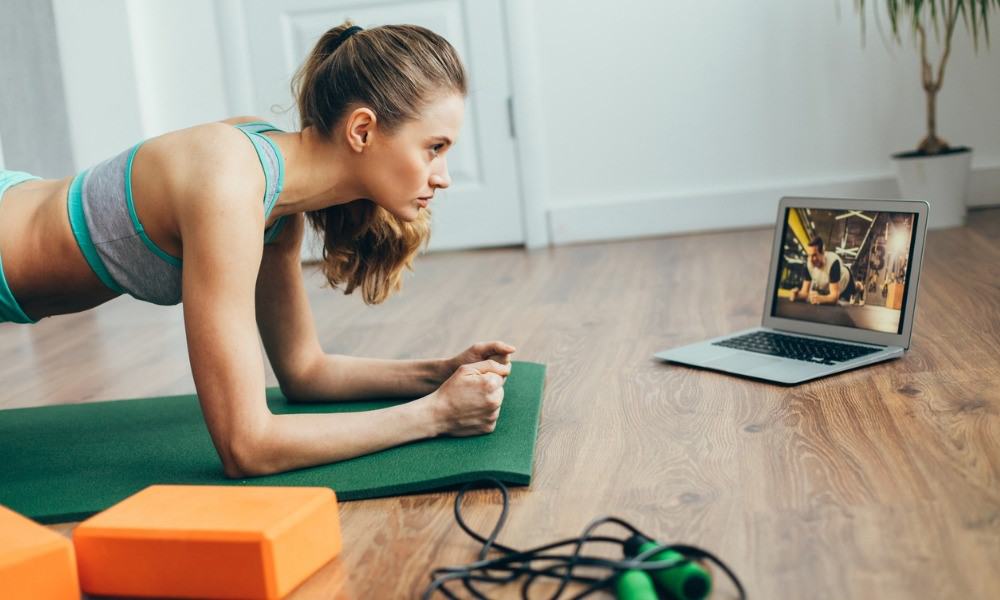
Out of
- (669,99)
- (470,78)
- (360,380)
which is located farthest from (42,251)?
(669,99)

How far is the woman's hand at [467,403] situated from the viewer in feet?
4.75

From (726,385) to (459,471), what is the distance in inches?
22.2

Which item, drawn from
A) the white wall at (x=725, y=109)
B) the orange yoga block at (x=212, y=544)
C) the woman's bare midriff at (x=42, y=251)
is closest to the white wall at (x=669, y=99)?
the white wall at (x=725, y=109)

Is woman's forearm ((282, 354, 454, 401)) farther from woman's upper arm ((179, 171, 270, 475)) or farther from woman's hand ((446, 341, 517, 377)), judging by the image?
woman's upper arm ((179, 171, 270, 475))

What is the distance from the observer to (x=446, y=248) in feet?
12.5

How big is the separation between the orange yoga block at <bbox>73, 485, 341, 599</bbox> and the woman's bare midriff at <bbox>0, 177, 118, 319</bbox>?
46 cm

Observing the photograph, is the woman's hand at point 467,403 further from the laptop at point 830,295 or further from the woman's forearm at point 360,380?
the laptop at point 830,295

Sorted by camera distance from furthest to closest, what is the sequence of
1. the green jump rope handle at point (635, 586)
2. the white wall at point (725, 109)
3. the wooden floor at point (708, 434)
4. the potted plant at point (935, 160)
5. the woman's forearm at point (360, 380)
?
the white wall at point (725, 109), the potted plant at point (935, 160), the woman's forearm at point (360, 380), the wooden floor at point (708, 434), the green jump rope handle at point (635, 586)

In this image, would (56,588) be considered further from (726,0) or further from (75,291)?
(726,0)

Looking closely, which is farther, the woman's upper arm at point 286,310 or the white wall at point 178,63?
the white wall at point 178,63

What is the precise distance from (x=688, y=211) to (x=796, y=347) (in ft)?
6.27

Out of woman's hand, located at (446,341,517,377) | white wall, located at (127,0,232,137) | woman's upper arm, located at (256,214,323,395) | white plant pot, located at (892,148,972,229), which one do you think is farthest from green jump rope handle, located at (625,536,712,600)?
white wall, located at (127,0,232,137)

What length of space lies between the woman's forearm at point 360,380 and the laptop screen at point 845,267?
693mm

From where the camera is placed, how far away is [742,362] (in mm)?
1774
